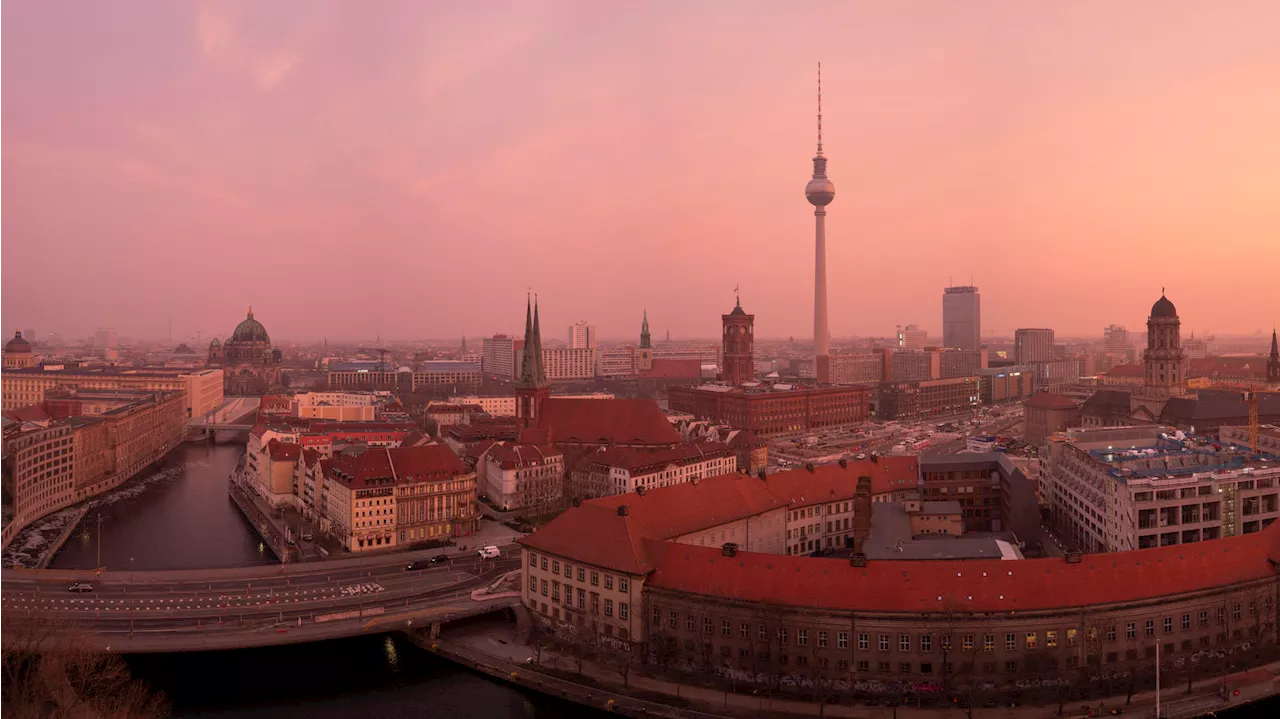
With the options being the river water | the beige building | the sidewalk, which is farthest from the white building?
the beige building

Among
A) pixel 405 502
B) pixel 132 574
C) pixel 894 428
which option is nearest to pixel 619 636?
pixel 405 502

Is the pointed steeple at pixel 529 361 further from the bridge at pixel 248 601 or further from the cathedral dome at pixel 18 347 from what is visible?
the cathedral dome at pixel 18 347

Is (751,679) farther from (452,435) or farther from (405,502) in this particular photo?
(452,435)

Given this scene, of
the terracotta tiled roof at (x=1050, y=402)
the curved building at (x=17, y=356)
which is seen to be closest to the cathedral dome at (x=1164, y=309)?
the terracotta tiled roof at (x=1050, y=402)

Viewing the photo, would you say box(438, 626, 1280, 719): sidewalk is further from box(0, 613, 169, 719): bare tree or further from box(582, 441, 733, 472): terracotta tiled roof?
box(582, 441, 733, 472): terracotta tiled roof

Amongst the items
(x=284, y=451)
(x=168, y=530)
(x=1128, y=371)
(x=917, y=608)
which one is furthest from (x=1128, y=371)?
(x=168, y=530)

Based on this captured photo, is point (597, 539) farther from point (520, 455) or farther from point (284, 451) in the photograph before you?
point (284, 451)
